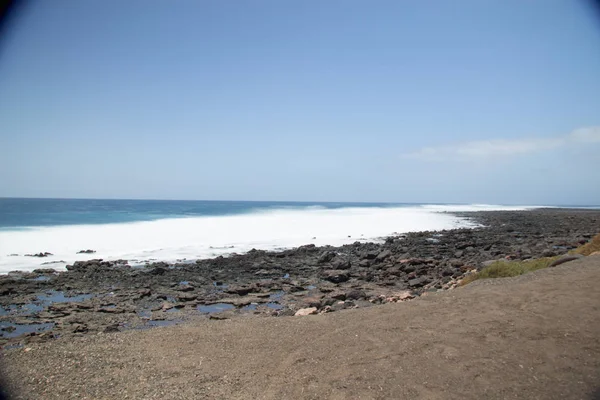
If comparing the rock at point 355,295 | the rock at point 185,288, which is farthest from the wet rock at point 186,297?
the rock at point 355,295

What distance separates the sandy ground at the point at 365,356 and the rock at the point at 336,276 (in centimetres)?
805

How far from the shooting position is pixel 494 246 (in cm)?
2517

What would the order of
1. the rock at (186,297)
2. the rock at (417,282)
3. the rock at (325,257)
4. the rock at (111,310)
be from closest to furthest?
the rock at (111,310)
the rock at (186,297)
the rock at (417,282)
the rock at (325,257)

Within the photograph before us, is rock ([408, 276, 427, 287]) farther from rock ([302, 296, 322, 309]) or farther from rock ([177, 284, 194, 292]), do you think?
rock ([177, 284, 194, 292])

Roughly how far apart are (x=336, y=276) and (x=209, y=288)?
547 cm

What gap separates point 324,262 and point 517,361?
15884 millimetres

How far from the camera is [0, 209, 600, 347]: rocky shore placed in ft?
36.7

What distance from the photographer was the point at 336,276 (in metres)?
17.0

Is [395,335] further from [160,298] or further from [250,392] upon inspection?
[160,298]

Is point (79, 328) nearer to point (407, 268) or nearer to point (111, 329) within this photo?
point (111, 329)

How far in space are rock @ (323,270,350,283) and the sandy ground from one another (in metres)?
8.05

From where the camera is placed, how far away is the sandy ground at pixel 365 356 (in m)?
5.16

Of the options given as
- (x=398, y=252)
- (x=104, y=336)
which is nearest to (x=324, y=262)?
(x=398, y=252)

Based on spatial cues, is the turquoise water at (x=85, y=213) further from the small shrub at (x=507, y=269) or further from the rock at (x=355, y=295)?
the small shrub at (x=507, y=269)
